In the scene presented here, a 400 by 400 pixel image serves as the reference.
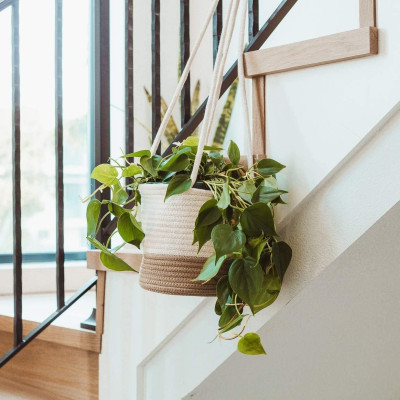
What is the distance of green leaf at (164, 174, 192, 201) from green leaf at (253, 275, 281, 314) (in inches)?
7.6

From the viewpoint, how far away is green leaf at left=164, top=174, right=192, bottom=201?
0.97m

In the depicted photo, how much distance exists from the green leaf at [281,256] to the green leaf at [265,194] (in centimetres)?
8

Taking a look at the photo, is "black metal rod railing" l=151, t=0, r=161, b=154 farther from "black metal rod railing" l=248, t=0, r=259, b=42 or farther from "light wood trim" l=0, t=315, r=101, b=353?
"light wood trim" l=0, t=315, r=101, b=353

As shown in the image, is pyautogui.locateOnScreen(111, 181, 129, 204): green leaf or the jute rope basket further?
pyautogui.locateOnScreen(111, 181, 129, 204): green leaf

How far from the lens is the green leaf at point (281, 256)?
97 centimetres

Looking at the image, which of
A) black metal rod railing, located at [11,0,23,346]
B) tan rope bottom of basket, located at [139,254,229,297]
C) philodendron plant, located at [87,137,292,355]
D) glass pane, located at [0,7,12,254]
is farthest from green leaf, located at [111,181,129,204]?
glass pane, located at [0,7,12,254]

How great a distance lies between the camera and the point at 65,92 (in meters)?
2.79

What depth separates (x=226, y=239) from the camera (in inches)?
35.1

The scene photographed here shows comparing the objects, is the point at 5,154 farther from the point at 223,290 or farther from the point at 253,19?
the point at 223,290

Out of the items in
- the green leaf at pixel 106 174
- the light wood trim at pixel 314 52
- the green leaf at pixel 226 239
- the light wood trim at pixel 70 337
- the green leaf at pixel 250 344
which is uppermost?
the light wood trim at pixel 314 52

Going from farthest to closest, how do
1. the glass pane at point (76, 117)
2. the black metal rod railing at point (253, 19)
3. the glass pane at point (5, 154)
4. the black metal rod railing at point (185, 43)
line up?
the glass pane at point (76, 117) < the glass pane at point (5, 154) < the black metal rod railing at point (185, 43) < the black metal rod railing at point (253, 19)

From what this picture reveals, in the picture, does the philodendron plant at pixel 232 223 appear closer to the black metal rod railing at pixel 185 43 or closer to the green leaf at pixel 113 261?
the green leaf at pixel 113 261

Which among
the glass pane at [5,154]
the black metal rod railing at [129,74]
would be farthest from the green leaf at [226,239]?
the glass pane at [5,154]

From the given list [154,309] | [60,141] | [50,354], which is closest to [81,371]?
[50,354]
